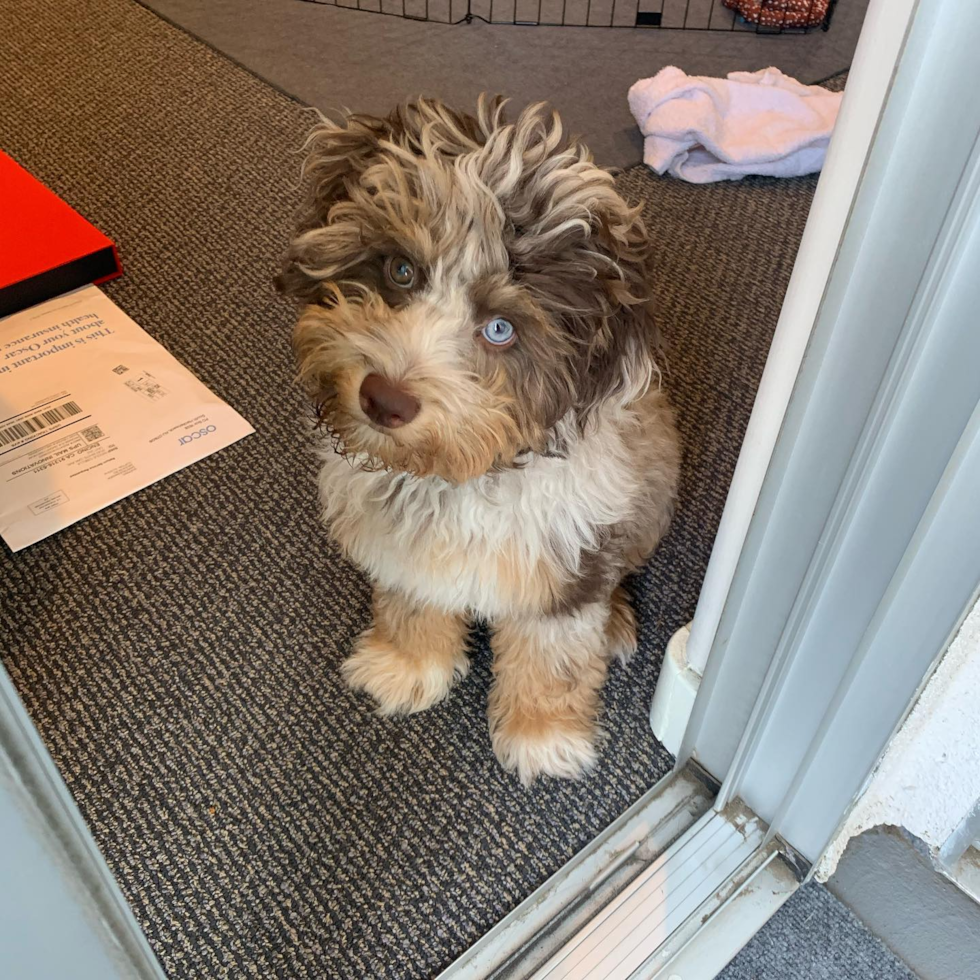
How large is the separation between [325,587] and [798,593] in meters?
0.83

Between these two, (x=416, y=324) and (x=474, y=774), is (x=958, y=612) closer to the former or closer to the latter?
(x=416, y=324)

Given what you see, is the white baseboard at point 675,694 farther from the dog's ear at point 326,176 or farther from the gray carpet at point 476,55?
the gray carpet at point 476,55

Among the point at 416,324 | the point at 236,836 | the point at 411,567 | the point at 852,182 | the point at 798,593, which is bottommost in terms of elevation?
the point at 236,836

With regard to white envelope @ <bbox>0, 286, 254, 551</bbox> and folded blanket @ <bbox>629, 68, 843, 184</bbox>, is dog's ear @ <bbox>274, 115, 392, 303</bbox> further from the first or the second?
folded blanket @ <bbox>629, 68, 843, 184</bbox>

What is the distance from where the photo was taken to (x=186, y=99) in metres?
2.61

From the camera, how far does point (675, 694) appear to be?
1.27 metres

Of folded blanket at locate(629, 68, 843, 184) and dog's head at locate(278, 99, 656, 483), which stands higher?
dog's head at locate(278, 99, 656, 483)

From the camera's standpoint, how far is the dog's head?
926 mm

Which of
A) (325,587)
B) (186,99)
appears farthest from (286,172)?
(325,587)

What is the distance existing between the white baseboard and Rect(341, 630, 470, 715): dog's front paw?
0.99ft

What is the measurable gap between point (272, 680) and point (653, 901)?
0.62 meters


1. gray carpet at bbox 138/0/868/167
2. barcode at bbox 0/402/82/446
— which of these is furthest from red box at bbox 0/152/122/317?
gray carpet at bbox 138/0/868/167

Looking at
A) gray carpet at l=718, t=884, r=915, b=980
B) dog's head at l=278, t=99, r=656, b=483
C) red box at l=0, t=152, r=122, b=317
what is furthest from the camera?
red box at l=0, t=152, r=122, b=317

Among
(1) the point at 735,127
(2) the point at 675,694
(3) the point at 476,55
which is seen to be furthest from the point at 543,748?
(3) the point at 476,55
